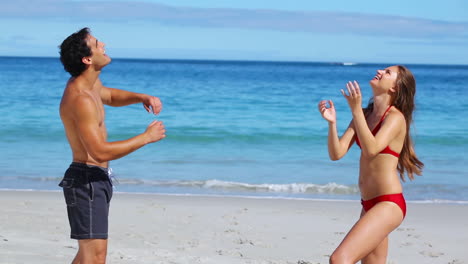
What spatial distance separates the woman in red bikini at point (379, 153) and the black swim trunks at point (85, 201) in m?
1.31

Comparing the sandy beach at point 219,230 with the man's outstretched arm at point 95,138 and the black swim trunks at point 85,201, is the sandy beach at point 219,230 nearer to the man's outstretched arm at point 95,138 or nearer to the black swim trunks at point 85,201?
the black swim trunks at point 85,201

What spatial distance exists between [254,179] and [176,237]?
4.81 metres

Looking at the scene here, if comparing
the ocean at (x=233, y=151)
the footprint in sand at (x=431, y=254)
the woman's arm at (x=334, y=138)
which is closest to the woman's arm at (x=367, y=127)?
the woman's arm at (x=334, y=138)

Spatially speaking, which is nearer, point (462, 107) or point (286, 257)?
point (286, 257)

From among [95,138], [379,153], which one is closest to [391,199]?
[379,153]

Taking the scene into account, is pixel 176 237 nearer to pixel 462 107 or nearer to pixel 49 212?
pixel 49 212

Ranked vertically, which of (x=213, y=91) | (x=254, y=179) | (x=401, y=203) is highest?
(x=401, y=203)

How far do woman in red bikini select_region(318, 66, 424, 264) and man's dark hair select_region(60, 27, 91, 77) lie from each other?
1.40 metres

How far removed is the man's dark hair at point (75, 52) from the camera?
13.6ft

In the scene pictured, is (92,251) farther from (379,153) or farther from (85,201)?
(379,153)

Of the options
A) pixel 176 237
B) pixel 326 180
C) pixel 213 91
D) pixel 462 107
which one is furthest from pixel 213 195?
pixel 213 91

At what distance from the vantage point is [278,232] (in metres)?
8.02

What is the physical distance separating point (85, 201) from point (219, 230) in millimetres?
3973

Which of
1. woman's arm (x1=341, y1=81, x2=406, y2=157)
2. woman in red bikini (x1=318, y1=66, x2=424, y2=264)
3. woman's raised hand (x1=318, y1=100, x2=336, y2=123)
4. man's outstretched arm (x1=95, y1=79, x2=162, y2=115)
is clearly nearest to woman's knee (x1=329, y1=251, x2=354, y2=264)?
woman in red bikini (x1=318, y1=66, x2=424, y2=264)
